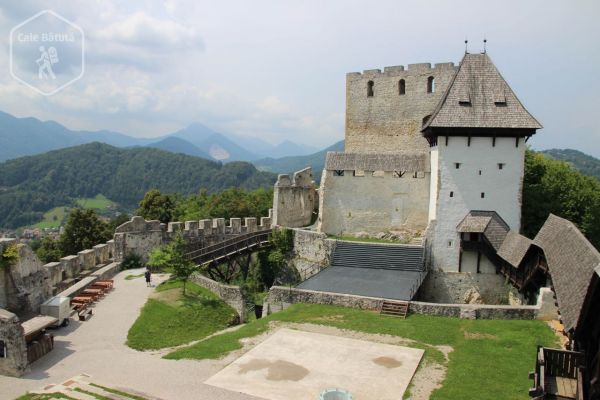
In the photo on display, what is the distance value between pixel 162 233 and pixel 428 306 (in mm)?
16017

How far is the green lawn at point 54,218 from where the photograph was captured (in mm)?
105250

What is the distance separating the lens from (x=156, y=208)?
149 ft

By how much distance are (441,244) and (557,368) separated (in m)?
14.3

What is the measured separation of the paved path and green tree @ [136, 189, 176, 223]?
91.8 feet

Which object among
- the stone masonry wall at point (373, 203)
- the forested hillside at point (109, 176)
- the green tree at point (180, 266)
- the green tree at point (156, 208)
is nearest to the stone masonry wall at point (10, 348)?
the green tree at point (180, 266)

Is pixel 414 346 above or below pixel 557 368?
below

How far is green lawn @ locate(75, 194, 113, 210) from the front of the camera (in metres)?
128

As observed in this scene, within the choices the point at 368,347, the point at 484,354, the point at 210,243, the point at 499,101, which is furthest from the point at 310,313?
the point at 499,101

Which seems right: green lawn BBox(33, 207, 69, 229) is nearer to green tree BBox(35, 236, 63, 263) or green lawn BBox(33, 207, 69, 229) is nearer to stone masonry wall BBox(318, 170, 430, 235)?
green tree BBox(35, 236, 63, 263)

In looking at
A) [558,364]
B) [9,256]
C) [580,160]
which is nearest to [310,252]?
[9,256]

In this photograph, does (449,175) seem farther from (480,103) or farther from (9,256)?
(9,256)

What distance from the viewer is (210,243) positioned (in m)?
29.8

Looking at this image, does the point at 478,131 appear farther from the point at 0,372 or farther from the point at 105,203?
the point at 105,203

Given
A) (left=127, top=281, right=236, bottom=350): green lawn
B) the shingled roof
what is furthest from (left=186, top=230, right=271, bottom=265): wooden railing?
the shingled roof
